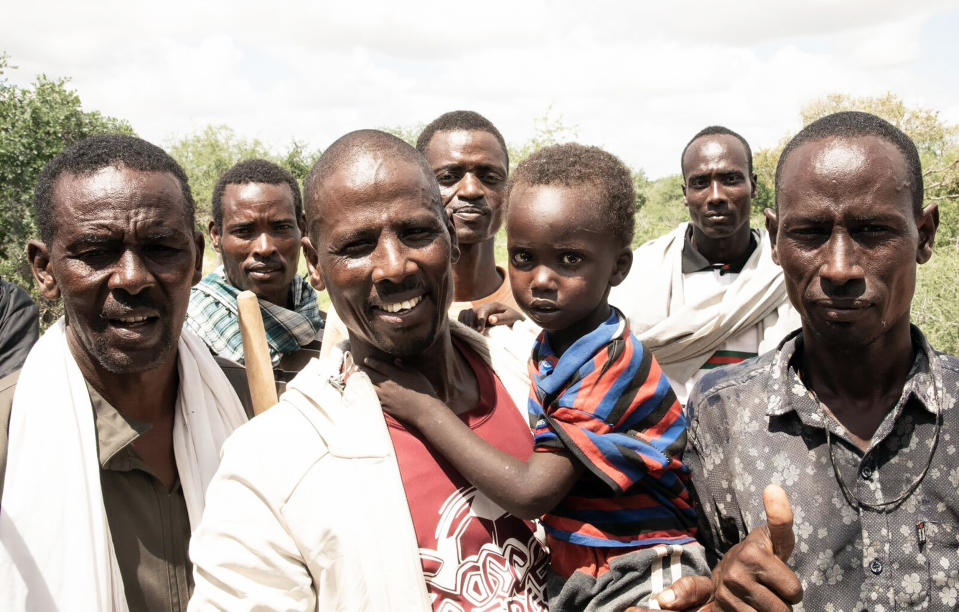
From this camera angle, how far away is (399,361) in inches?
78.8

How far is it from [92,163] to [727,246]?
4.02m

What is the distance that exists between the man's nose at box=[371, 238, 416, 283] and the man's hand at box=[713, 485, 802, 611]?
89 cm

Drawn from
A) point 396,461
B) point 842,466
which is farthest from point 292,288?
point 842,466

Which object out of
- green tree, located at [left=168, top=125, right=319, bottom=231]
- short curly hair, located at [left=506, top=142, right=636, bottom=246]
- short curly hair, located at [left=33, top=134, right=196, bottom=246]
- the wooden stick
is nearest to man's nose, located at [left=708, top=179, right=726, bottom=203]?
short curly hair, located at [left=506, top=142, right=636, bottom=246]

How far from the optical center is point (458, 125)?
394 centimetres

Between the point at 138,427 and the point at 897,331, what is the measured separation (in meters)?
1.94

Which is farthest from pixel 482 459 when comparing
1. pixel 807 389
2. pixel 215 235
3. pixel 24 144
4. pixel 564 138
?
pixel 564 138

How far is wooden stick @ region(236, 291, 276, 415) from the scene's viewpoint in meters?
2.34

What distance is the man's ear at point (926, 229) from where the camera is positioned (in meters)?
1.98

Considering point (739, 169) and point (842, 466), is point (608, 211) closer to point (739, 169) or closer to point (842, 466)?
point (842, 466)

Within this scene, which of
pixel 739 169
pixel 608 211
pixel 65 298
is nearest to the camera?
pixel 65 298

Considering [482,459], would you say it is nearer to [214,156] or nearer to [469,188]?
[469,188]

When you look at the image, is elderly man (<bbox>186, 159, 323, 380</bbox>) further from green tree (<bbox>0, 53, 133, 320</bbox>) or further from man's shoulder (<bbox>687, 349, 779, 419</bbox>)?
green tree (<bbox>0, 53, 133, 320</bbox>)

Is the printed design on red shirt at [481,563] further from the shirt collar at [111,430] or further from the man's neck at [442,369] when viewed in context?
the shirt collar at [111,430]
